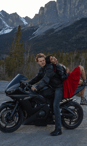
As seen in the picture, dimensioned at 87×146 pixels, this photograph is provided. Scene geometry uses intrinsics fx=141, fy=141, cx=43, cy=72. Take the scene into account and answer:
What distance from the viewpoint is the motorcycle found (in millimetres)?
2896

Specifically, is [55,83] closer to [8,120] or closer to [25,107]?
[25,107]

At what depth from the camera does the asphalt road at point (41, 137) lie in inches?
101

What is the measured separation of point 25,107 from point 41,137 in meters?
0.67

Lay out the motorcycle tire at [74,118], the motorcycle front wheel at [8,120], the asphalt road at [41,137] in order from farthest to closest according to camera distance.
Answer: the motorcycle tire at [74,118]
the motorcycle front wheel at [8,120]
the asphalt road at [41,137]

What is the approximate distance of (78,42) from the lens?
11000 centimetres

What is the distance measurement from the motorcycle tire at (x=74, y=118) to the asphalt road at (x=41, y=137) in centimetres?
11

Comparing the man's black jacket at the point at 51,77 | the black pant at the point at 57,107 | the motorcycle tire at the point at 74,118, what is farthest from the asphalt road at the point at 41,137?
the man's black jacket at the point at 51,77

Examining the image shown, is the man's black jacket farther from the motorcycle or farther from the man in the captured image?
the motorcycle

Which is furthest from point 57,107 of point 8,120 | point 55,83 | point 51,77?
point 8,120

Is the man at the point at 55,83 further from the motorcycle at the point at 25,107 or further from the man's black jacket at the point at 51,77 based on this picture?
the motorcycle at the point at 25,107

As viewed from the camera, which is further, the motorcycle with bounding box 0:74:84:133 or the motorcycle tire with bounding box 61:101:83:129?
the motorcycle tire with bounding box 61:101:83:129

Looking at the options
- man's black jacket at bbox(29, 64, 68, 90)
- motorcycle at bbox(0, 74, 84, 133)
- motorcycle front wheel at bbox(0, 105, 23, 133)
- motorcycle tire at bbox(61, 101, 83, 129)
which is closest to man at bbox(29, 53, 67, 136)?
man's black jacket at bbox(29, 64, 68, 90)

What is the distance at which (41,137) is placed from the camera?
279 centimetres

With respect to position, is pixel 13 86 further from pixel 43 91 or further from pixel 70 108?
pixel 70 108
